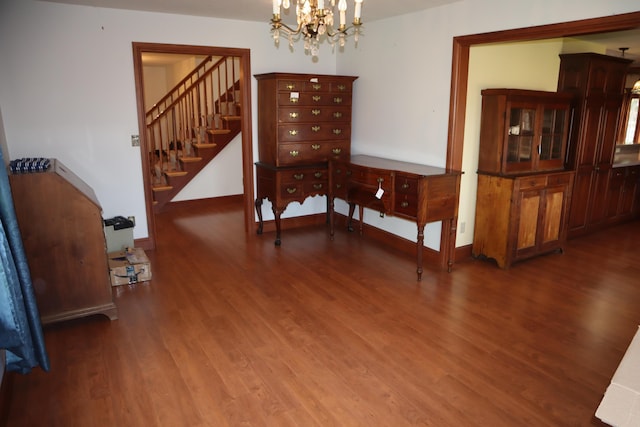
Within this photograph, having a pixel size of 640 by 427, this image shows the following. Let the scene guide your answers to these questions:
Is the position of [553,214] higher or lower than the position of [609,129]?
lower

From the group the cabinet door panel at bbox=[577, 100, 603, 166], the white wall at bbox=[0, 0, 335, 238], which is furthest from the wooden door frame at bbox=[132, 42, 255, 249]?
the cabinet door panel at bbox=[577, 100, 603, 166]

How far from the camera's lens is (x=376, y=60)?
489 centimetres

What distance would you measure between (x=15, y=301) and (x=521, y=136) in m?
4.16

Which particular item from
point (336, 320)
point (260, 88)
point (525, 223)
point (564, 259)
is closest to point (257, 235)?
point (260, 88)

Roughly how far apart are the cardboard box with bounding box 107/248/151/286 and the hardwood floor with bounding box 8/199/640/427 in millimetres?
122

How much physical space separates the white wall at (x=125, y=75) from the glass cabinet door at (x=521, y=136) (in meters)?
0.42

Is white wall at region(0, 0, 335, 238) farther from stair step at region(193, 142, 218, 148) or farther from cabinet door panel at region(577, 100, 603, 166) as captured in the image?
cabinet door panel at region(577, 100, 603, 166)

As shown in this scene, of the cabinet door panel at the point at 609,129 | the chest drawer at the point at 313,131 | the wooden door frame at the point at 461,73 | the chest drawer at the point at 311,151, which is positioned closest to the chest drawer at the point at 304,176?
the chest drawer at the point at 311,151

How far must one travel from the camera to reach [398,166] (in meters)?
4.27

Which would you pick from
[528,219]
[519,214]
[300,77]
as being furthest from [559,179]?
[300,77]

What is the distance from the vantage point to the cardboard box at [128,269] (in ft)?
12.4

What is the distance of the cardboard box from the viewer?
3777 mm

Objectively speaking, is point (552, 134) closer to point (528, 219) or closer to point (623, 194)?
point (528, 219)

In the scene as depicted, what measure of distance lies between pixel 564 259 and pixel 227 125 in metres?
4.75
